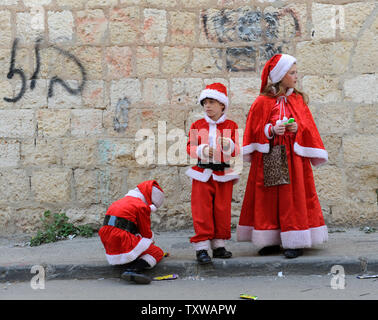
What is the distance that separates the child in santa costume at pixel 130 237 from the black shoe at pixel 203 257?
0.37 m

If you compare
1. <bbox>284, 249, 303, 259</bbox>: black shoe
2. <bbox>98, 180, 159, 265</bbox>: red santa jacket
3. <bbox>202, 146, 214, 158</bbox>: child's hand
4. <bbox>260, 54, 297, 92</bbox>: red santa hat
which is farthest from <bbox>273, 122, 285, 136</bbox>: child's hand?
<bbox>98, 180, 159, 265</bbox>: red santa jacket

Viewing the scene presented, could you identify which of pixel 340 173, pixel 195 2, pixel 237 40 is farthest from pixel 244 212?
pixel 195 2

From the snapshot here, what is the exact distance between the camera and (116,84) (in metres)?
5.33

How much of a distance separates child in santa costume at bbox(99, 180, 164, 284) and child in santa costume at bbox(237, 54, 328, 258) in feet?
2.91

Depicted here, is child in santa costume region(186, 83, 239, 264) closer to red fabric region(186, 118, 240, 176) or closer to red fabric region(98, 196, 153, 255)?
red fabric region(186, 118, 240, 176)

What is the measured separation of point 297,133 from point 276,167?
371 millimetres

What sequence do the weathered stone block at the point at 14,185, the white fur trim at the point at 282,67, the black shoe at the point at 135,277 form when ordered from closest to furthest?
the black shoe at the point at 135,277, the white fur trim at the point at 282,67, the weathered stone block at the point at 14,185

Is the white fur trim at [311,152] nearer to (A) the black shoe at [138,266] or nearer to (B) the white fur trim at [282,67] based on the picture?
(B) the white fur trim at [282,67]

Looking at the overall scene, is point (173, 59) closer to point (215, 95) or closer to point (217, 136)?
point (215, 95)

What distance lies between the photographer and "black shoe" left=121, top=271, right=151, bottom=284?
3727mm

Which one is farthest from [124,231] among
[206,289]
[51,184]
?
[51,184]

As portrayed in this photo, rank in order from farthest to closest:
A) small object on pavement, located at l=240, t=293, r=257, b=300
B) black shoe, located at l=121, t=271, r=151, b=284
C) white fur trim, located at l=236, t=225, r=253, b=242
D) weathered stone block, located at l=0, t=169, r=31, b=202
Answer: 1. weathered stone block, located at l=0, t=169, r=31, b=202
2. white fur trim, located at l=236, t=225, r=253, b=242
3. black shoe, located at l=121, t=271, r=151, b=284
4. small object on pavement, located at l=240, t=293, r=257, b=300

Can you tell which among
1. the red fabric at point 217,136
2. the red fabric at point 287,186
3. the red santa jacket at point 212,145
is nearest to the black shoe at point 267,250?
the red fabric at point 287,186

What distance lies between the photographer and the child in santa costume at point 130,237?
12.3 feet
